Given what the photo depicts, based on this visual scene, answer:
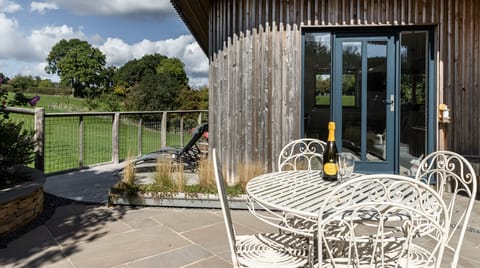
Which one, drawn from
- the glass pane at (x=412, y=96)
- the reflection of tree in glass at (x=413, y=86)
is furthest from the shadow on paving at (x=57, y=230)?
the reflection of tree in glass at (x=413, y=86)

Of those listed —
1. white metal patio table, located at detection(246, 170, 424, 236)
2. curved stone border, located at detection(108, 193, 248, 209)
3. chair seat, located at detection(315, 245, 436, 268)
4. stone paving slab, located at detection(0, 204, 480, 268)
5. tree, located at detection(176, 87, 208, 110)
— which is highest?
tree, located at detection(176, 87, 208, 110)

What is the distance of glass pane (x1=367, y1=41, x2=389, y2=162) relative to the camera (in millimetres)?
4465

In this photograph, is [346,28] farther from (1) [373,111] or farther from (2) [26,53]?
(2) [26,53]

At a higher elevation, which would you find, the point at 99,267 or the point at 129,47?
the point at 129,47

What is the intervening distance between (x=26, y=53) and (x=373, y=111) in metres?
50.5

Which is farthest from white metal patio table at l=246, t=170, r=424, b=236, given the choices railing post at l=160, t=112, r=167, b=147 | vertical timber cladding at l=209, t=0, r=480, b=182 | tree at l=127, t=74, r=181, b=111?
tree at l=127, t=74, r=181, b=111

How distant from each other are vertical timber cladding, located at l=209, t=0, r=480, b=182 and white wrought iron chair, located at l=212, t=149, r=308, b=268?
8.19ft

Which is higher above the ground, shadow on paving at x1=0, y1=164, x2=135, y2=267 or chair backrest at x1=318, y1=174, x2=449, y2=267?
chair backrest at x1=318, y1=174, x2=449, y2=267

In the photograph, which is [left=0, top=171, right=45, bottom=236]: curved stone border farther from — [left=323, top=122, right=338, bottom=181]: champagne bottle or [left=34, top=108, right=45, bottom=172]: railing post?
[left=323, top=122, right=338, bottom=181]: champagne bottle

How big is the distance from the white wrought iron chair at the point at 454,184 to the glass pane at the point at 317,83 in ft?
4.49

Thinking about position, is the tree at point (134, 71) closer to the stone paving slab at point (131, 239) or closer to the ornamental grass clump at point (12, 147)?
the ornamental grass clump at point (12, 147)

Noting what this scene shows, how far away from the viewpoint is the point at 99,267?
2.31 metres

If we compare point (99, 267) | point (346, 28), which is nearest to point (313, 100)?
point (346, 28)

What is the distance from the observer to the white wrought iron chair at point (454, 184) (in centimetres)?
145
